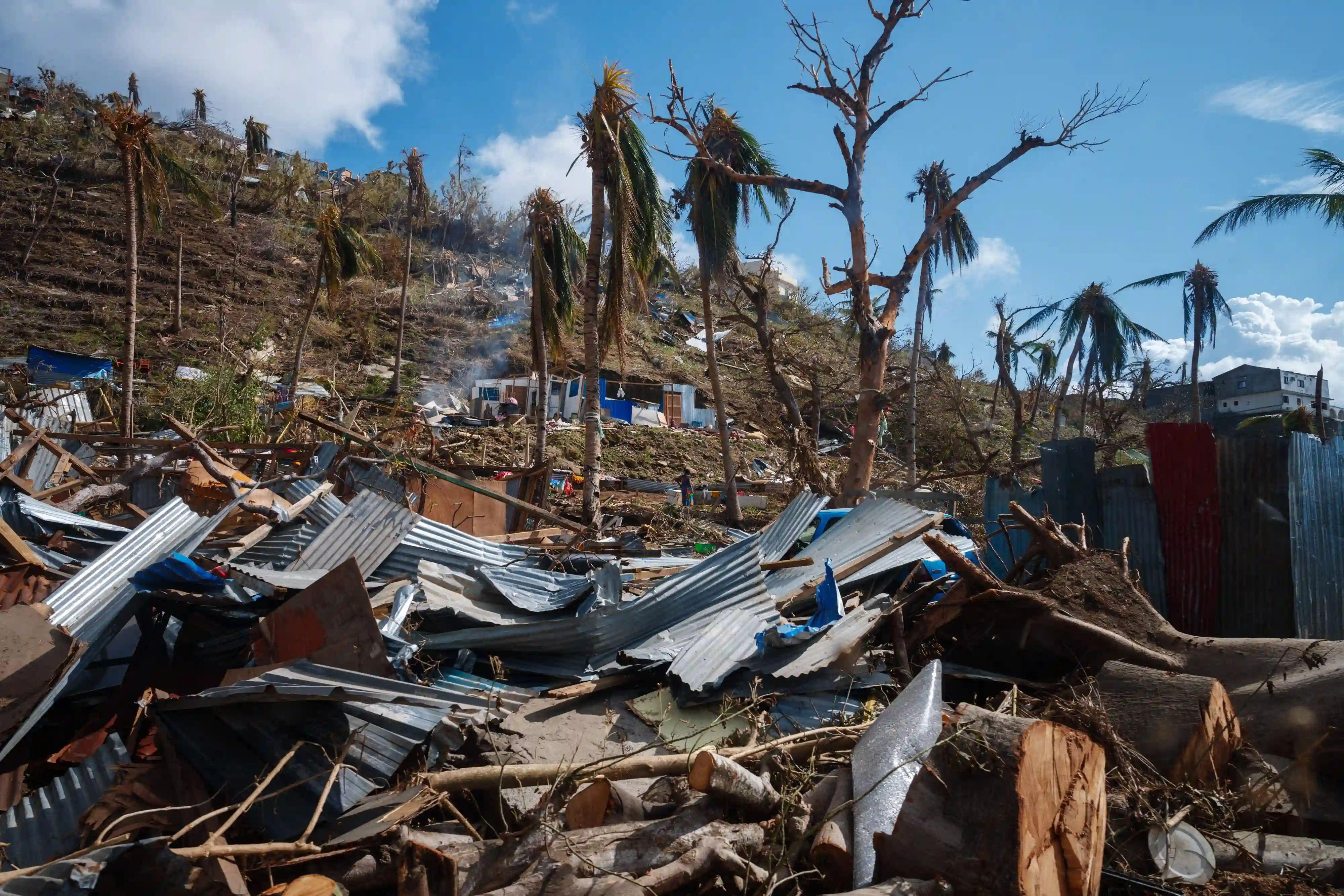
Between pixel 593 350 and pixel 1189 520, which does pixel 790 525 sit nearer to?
pixel 1189 520

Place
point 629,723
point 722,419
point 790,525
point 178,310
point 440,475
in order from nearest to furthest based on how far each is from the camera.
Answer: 1. point 629,723
2. point 790,525
3. point 440,475
4. point 722,419
5. point 178,310

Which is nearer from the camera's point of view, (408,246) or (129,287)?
(129,287)

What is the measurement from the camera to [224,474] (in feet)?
23.5

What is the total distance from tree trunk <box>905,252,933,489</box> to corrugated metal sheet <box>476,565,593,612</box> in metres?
8.58

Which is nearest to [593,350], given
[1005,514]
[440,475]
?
[440,475]

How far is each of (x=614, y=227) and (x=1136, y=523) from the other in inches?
386

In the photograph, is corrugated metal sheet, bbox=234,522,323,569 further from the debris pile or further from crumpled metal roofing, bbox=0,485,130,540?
Result: crumpled metal roofing, bbox=0,485,130,540

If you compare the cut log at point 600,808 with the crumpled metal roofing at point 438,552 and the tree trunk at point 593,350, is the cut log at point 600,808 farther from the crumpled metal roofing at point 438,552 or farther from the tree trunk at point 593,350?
the tree trunk at point 593,350

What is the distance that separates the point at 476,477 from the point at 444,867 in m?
8.71

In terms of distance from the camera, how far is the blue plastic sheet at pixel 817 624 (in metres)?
4.59

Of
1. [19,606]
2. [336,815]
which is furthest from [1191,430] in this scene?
[19,606]

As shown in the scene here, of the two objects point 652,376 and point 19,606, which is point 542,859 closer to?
point 19,606

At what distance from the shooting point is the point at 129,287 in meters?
14.2

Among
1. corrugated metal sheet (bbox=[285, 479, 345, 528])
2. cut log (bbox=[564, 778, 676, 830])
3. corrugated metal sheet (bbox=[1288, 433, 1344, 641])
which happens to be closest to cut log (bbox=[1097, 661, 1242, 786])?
cut log (bbox=[564, 778, 676, 830])
